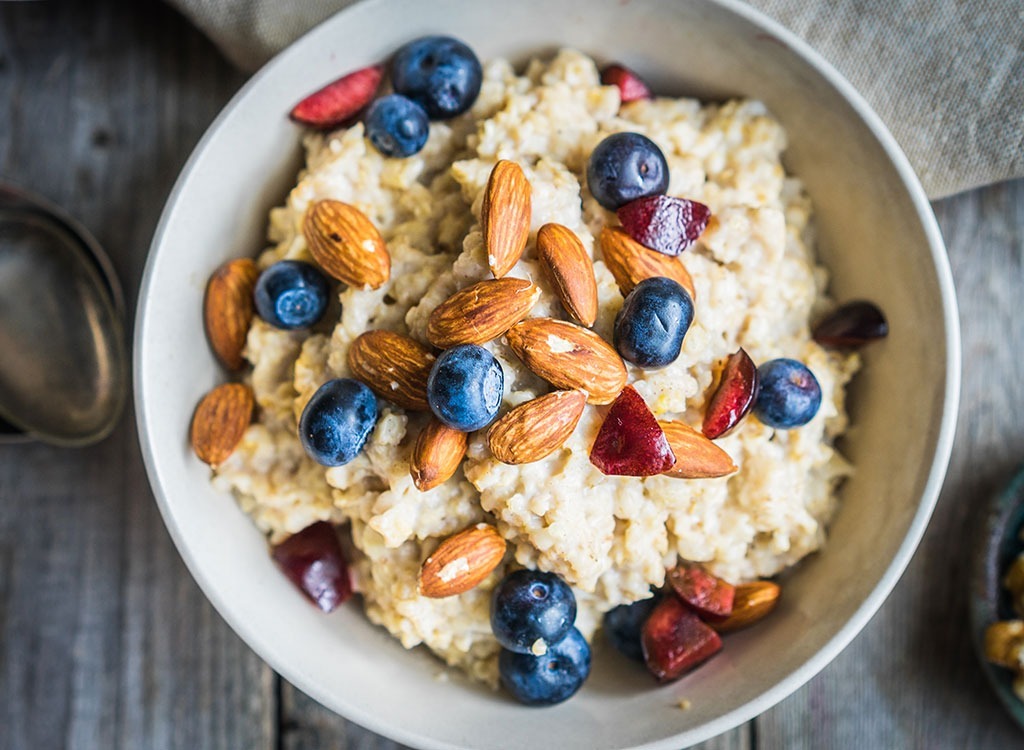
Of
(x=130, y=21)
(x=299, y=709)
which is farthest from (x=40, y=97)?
(x=299, y=709)

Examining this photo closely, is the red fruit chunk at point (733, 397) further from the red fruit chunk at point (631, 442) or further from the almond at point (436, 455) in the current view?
the almond at point (436, 455)

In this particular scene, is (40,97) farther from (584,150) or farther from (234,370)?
(584,150)

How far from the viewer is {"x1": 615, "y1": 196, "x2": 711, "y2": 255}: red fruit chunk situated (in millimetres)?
1421

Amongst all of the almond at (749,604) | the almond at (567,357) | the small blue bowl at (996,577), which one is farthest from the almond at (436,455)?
the small blue bowl at (996,577)

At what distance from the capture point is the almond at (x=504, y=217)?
1350mm

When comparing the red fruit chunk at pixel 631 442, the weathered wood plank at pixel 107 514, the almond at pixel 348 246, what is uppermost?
the red fruit chunk at pixel 631 442

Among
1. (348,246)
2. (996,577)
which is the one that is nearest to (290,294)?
(348,246)

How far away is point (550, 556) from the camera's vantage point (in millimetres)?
1395

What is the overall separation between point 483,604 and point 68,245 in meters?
1.14

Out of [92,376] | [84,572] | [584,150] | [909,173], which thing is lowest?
[84,572]

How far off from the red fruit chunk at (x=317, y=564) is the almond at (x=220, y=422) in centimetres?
20

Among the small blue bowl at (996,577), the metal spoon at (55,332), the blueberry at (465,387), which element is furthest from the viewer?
the metal spoon at (55,332)

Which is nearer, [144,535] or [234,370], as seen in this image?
[234,370]

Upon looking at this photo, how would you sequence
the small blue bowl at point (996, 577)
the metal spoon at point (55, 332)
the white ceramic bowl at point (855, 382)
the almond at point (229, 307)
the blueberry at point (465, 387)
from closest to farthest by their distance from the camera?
the blueberry at point (465, 387)
the white ceramic bowl at point (855, 382)
the almond at point (229, 307)
the small blue bowl at point (996, 577)
the metal spoon at point (55, 332)
